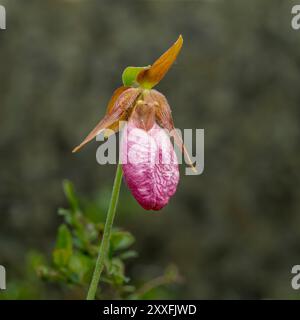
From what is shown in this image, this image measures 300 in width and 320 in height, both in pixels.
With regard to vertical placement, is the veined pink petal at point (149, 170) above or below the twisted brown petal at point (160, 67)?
below

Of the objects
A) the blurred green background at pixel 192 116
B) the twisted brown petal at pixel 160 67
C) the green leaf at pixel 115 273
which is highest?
the blurred green background at pixel 192 116

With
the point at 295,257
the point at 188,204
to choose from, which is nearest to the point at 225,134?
the point at 188,204

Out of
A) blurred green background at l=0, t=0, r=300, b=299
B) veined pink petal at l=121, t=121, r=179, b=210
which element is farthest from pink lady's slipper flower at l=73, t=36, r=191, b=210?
blurred green background at l=0, t=0, r=300, b=299

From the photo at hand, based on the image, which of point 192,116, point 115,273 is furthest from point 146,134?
point 192,116

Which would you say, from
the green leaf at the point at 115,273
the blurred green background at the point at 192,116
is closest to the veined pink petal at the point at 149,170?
the green leaf at the point at 115,273

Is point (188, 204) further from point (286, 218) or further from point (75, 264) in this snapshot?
point (75, 264)

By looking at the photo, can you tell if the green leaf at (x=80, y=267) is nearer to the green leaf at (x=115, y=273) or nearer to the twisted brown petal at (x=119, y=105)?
the green leaf at (x=115, y=273)

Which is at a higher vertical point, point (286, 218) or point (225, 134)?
point (225, 134)

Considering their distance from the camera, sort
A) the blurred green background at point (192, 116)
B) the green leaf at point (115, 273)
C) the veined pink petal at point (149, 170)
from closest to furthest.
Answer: the veined pink petal at point (149, 170), the green leaf at point (115, 273), the blurred green background at point (192, 116)
